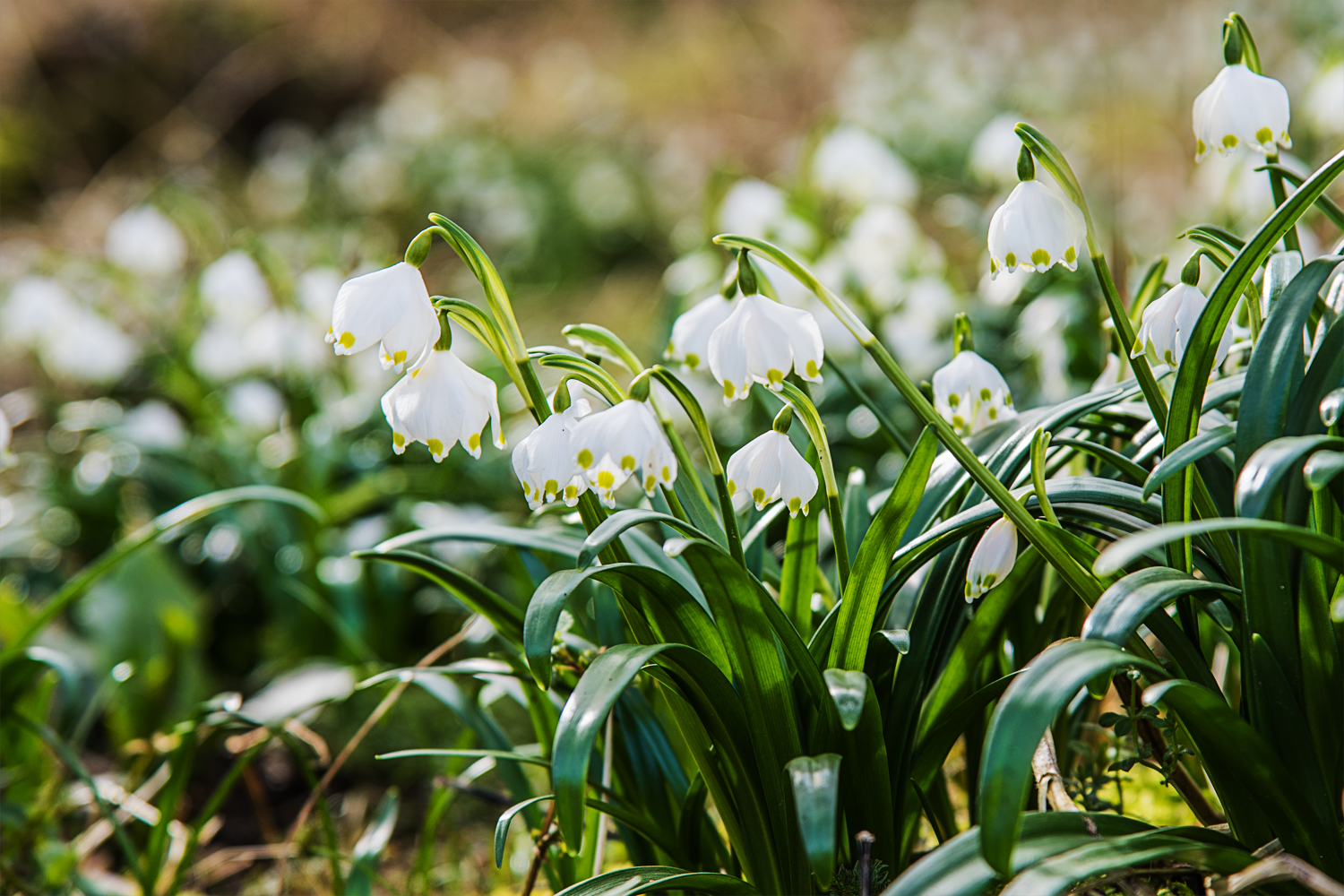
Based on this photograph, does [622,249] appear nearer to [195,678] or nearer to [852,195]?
[852,195]

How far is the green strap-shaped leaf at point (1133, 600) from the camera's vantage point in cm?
94

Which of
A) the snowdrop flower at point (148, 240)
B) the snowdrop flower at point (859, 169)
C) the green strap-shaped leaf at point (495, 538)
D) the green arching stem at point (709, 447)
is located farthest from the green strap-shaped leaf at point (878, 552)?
the snowdrop flower at point (148, 240)

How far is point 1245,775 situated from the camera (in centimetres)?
107

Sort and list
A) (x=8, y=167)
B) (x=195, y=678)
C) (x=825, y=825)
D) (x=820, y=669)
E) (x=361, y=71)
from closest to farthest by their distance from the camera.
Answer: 1. (x=825, y=825)
2. (x=820, y=669)
3. (x=195, y=678)
4. (x=8, y=167)
5. (x=361, y=71)

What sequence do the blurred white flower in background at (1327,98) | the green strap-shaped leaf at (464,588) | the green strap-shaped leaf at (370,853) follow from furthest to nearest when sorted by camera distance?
the blurred white flower in background at (1327,98) < the green strap-shaped leaf at (370,853) < the green strap-shaped leaf at (464,588)

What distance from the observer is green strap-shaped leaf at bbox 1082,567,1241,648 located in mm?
944

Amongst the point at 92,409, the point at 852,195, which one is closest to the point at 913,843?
the point at 852,195

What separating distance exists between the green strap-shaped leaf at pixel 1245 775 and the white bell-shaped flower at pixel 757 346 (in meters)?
0.50

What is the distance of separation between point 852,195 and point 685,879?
280 centimetres

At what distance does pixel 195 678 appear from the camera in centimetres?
265

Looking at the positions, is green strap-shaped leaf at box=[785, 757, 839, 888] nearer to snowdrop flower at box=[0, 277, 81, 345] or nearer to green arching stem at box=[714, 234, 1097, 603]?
green arching stem at box=[714, 234, 1097, 603]

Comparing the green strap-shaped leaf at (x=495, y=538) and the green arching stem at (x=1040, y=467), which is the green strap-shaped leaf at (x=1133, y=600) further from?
the green strap-shaped leaf at (x=495, y=538)

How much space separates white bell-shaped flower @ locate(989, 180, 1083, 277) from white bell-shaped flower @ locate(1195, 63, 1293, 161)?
0.24 metres

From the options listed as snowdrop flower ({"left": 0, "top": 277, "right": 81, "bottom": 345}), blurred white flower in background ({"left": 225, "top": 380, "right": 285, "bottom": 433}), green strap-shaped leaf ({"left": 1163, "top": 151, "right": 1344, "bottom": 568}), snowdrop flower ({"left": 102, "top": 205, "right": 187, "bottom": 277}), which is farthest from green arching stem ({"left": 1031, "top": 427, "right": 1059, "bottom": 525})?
snowdrop flower ({"left": 102, "top": 205, "right": 187, "bottom": 277})
